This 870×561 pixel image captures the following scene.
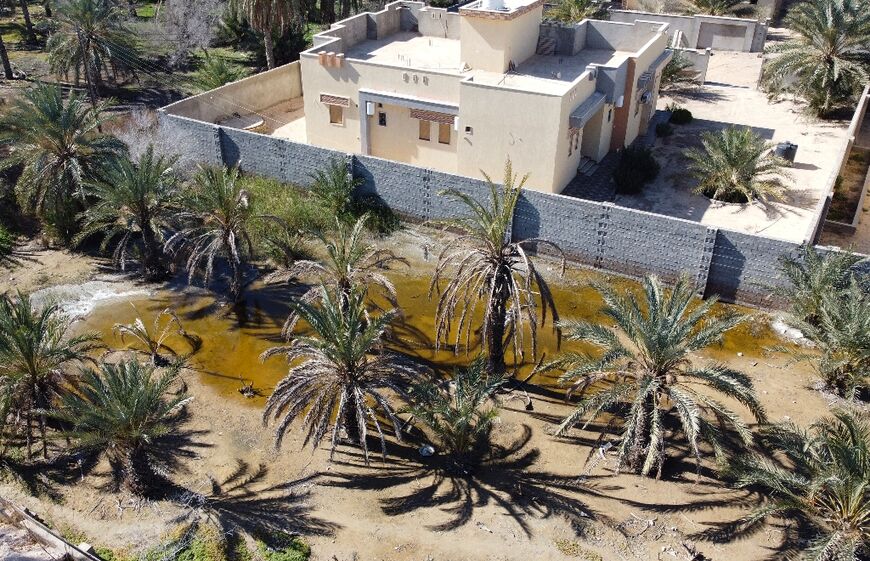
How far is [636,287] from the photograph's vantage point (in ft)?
67.1

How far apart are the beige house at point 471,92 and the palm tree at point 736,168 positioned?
3667 millimetres

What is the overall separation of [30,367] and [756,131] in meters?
26.4

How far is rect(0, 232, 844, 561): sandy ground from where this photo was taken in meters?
12.7

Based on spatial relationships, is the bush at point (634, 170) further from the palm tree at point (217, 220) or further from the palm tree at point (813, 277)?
the palm tree at point (217, 220)

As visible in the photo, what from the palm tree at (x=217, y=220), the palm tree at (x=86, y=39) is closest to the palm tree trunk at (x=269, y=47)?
the palm tree at (x=86, y=39)

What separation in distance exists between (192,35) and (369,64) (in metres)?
15.1

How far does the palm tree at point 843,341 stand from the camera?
15586 millimetres

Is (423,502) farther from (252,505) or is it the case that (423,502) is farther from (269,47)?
(269,47)

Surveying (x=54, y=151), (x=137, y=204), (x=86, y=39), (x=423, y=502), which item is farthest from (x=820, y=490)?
(x=86, y=39)

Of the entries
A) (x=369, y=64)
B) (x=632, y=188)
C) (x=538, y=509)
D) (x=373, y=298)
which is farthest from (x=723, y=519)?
(x=369, y=64)

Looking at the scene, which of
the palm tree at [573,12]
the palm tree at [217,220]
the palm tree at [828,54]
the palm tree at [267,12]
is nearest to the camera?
the palm tree at [217,220]

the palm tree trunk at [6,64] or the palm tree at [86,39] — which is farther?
the palm tree trunk at [6,64]

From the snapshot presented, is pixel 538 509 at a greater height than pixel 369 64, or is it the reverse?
pixel 369 64

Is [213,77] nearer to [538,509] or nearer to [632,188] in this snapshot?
[632,188]
